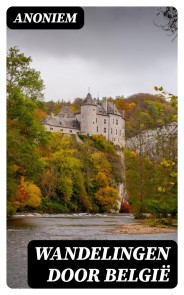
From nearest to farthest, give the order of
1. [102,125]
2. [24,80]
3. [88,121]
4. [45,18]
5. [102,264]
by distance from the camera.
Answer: [102,264], [45,18], [24,80], [88,121], [102,125]

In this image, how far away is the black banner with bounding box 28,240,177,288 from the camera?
4.43 metres

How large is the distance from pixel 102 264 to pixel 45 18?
8.45 feet

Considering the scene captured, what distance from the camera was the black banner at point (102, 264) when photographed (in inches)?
174

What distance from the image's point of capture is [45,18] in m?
4.90

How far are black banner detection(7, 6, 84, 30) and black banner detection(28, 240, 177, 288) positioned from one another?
226 cm

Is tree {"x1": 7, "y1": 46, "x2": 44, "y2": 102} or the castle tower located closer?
tree {"x1": 7, "y1": 46, "x2": 44, "y2": 102}

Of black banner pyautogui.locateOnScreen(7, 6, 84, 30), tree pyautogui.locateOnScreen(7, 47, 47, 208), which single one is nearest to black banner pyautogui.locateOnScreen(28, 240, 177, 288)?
black banner pyautogui.locateOnScreen(7, 6, 84, 30)

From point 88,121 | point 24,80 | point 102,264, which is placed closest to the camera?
point 102,264

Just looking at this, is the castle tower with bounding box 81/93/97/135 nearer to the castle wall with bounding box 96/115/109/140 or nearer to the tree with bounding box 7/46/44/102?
the castle wall with bounding box 96/115/109/140

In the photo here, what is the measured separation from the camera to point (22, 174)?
45.3ft

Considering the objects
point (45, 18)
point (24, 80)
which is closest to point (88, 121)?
point (24, 80)

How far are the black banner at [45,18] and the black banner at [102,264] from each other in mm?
2257

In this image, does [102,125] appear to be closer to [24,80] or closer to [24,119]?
[24,119]
